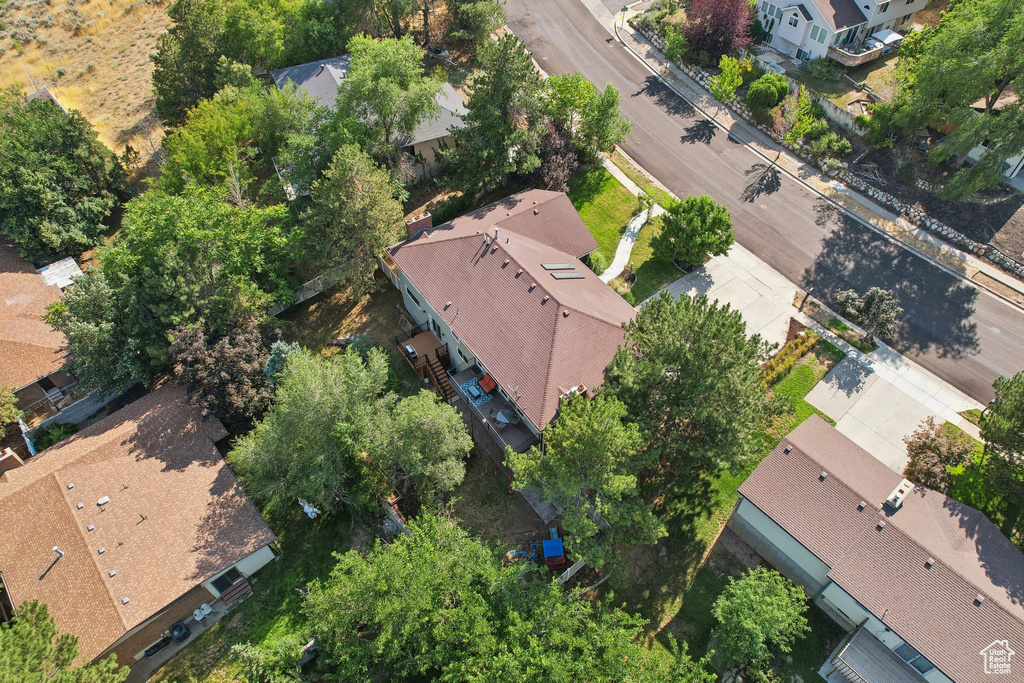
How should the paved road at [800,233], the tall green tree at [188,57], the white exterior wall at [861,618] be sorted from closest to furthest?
the white exterior wall at [861,618], the paved road at [800,233], the tall green tree at [188,57]

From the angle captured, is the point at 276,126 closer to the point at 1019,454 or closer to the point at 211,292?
the point at 211,292

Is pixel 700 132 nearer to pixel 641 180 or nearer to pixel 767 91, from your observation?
pixel 767 91

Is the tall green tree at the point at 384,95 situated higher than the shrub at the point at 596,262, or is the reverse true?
the tall green tree at the point at 384,95

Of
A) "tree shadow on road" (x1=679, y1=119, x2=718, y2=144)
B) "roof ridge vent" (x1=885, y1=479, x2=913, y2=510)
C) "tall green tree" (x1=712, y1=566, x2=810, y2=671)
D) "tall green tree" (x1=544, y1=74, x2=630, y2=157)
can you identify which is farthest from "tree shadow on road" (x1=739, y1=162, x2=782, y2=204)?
"tall green tree" (x1=712, y1=566, x2=810, y2=671)

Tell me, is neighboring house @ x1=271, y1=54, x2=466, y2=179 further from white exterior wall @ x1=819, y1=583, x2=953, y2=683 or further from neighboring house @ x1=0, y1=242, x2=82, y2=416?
white exterior wall @ x1=819, y1=583, x2=953, y2=683

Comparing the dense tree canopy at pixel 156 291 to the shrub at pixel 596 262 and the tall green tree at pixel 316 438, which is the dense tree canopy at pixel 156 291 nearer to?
the tall green tree at pixel 316 438

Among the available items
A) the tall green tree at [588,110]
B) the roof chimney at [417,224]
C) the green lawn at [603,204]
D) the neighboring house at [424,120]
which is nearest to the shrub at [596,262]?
the green lawn at [603,204]
